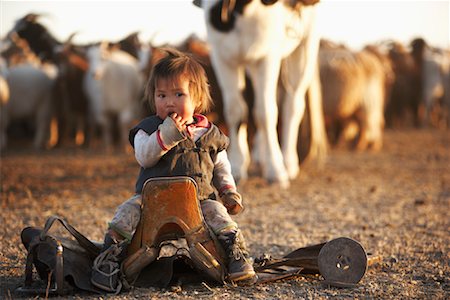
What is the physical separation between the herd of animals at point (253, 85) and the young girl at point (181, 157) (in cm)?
333

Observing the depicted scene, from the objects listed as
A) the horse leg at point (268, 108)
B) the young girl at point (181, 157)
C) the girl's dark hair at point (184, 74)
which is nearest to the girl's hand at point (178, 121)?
the young girl at point (181, 157)

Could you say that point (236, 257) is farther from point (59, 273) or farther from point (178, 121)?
point (59, 273)

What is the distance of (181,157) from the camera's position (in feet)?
11.7

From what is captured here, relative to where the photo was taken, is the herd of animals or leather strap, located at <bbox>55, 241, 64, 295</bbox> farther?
the herd of animals

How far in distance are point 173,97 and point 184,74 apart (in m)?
0.12

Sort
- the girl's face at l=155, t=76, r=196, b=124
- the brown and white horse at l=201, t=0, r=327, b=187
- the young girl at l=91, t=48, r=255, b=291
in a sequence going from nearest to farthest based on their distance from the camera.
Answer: the young girl at l=91, t=48, r=255, b=291 → the girl's face at l=155, t=76, r=196, b=124 → the brown and white horse at l=201, t=0, r=327, b=187

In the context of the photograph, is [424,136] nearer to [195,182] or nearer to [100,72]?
[100,72]

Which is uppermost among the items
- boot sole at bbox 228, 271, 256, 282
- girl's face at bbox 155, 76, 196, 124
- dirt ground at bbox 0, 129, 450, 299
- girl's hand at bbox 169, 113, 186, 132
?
girl's face at bbox 155, 76, 196, 124

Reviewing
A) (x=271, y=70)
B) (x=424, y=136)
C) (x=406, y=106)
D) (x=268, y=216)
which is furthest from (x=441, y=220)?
(x=406, y=106)

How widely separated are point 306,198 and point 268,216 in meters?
1.12

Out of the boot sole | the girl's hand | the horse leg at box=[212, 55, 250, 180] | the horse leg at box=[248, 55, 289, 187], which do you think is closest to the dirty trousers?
the boot sole

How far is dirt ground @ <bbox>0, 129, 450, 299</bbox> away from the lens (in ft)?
11.8

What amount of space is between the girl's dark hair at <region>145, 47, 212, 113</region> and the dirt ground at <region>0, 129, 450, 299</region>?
91 centimetres

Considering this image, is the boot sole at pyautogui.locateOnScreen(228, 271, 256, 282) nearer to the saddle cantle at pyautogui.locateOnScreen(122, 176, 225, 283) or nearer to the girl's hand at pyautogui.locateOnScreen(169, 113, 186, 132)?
the saddle cantle at pyautogui.locateOnScreen(122, 176, 225, 283)
